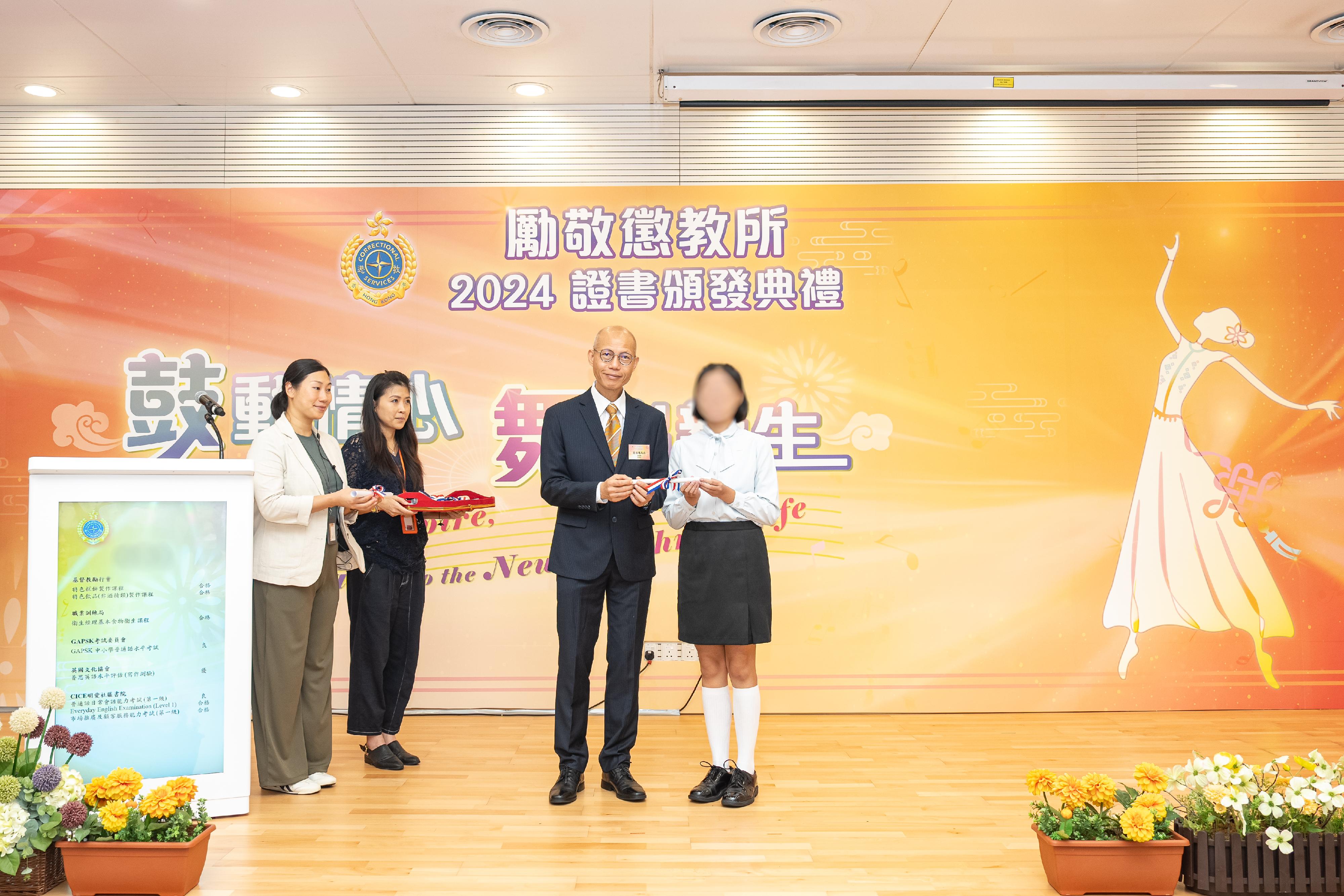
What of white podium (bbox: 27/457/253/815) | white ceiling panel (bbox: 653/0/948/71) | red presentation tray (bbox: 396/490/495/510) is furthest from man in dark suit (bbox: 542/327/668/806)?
white ceiling panel (bbox: 653/0/948/71)

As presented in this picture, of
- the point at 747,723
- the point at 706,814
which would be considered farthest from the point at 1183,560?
the point at 706,814

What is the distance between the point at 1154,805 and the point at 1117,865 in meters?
0.21

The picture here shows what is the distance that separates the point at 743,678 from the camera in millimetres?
3600

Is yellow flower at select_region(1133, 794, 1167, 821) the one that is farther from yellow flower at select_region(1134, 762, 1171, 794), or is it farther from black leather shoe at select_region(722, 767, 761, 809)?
black leather shoe at select_region(722, 767, 761, 809)

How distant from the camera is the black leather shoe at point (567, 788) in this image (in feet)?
11.6

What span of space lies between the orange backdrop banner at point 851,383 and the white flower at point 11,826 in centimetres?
261

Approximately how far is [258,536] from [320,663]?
611 mm

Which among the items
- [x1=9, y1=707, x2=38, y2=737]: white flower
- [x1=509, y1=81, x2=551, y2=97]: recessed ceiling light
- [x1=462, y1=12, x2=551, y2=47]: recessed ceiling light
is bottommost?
[x1=9, y1=707, x2=38, y2=737]: white flower


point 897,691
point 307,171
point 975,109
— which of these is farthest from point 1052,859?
point 307,171

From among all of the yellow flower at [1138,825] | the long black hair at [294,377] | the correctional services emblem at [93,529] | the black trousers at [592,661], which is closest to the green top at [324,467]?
the long black hair at [294,377]

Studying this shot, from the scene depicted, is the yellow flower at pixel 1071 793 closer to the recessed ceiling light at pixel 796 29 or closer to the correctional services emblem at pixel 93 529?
the correctional services emblem at pixel 93 529

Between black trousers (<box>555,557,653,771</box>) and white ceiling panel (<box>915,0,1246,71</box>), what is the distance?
3.26 m

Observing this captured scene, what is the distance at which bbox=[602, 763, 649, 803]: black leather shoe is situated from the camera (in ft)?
11.6

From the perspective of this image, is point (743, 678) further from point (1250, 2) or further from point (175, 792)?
point (1250, 2)
